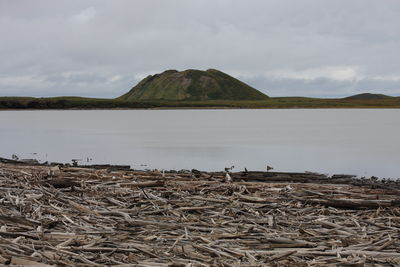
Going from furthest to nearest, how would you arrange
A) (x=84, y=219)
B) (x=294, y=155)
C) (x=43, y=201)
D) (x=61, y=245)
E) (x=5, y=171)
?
(x=294, y=155) < (x=5, y=171) < (x=43, y=201) < (x=84, y=219) < (x=61, y=245)

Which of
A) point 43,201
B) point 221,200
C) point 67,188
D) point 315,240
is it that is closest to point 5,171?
point 67,188

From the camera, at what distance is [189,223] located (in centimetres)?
966

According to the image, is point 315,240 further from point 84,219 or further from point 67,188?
point 67,188

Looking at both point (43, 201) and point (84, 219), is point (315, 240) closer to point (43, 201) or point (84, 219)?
point (84, 219)

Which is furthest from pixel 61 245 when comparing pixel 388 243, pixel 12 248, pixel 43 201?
pixel 388 243

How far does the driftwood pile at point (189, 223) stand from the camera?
7762 millimetres

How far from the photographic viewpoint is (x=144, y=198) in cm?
1191

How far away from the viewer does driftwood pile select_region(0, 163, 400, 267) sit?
776 cm

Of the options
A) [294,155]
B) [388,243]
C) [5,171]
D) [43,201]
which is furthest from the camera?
[294,155]

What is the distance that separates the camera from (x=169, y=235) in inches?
354

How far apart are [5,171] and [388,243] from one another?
36.4ft

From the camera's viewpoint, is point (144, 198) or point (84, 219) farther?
point (144, 198)

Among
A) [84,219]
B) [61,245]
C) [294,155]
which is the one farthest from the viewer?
[294,155]

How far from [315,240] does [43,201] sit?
5.95 metres
